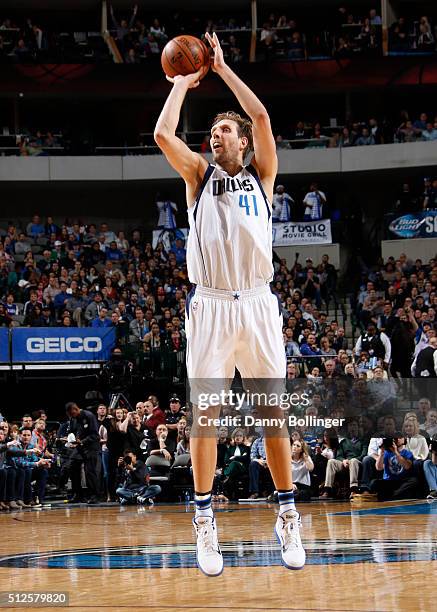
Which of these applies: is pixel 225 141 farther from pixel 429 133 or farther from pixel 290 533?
pixel 429 133

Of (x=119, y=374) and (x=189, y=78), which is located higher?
(x=189, y=78)

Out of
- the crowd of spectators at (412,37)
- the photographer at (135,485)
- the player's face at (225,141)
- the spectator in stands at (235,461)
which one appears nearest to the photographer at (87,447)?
the photographer at (135,485)

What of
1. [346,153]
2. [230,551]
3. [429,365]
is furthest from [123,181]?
[230,551]

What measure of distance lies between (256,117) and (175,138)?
1.85ft

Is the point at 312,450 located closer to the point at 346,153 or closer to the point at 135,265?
the point at 135,265

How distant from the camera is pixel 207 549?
6398 millimetres

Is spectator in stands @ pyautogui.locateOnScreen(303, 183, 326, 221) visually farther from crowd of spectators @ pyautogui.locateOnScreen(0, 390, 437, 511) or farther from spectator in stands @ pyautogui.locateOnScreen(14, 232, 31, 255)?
crowd of spectators @ pyautogui.locateOnScreen(0, 390, 437, 511)

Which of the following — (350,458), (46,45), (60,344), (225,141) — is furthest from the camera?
Answer: (46,45)

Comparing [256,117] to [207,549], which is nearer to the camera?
[207,549]

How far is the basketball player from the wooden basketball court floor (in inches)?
16.7

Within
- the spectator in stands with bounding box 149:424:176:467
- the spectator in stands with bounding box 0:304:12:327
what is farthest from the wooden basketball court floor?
the spectator in stands with bounding box 0:304:12:327

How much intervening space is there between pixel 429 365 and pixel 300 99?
17764mm

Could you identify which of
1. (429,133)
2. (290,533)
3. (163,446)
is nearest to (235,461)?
(163,446)

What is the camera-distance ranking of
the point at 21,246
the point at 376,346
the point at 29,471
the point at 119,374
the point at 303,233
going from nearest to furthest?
the point at 29,471 → the point at 376,346 → the point at 119,374 → the point at 21,246 → the point at 303,233
